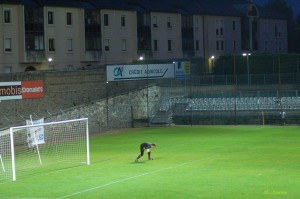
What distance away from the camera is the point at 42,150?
113ft

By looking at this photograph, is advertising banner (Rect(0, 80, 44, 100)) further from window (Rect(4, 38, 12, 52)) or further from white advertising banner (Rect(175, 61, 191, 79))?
window (Rect(4, 38, 12, 52))

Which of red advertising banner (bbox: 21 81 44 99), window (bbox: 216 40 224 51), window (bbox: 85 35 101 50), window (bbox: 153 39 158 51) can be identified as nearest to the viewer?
red advertising banner (bbox: 21 81 44 99)

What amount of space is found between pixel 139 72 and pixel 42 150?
24485 millimetres

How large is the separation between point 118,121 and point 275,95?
13422mm

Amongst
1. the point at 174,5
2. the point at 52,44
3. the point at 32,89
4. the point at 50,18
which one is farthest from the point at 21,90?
the point at 174,5

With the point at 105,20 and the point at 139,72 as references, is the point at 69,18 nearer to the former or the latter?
the point at 105,20

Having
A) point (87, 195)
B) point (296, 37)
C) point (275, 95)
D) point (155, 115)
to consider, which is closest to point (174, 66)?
point (155, 115)

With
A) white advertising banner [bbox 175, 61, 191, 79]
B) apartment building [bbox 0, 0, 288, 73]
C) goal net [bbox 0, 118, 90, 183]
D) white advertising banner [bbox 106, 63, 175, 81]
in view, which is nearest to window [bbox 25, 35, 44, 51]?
apartment building [bbox 0, 0, 288, 73]

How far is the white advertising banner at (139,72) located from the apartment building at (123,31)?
12698 mm

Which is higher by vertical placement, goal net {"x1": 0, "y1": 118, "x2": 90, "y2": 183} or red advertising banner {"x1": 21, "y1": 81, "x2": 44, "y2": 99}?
red advertising banner {"x1": 21, "y1": 81, "x2": 44, "y2": 99}

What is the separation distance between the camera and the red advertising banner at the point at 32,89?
48625 mm

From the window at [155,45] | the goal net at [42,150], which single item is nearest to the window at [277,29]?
the window at [155,45]

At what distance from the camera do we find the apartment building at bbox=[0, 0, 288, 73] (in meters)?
72.6

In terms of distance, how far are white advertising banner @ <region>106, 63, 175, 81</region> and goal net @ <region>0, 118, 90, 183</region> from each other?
14.6 meters
